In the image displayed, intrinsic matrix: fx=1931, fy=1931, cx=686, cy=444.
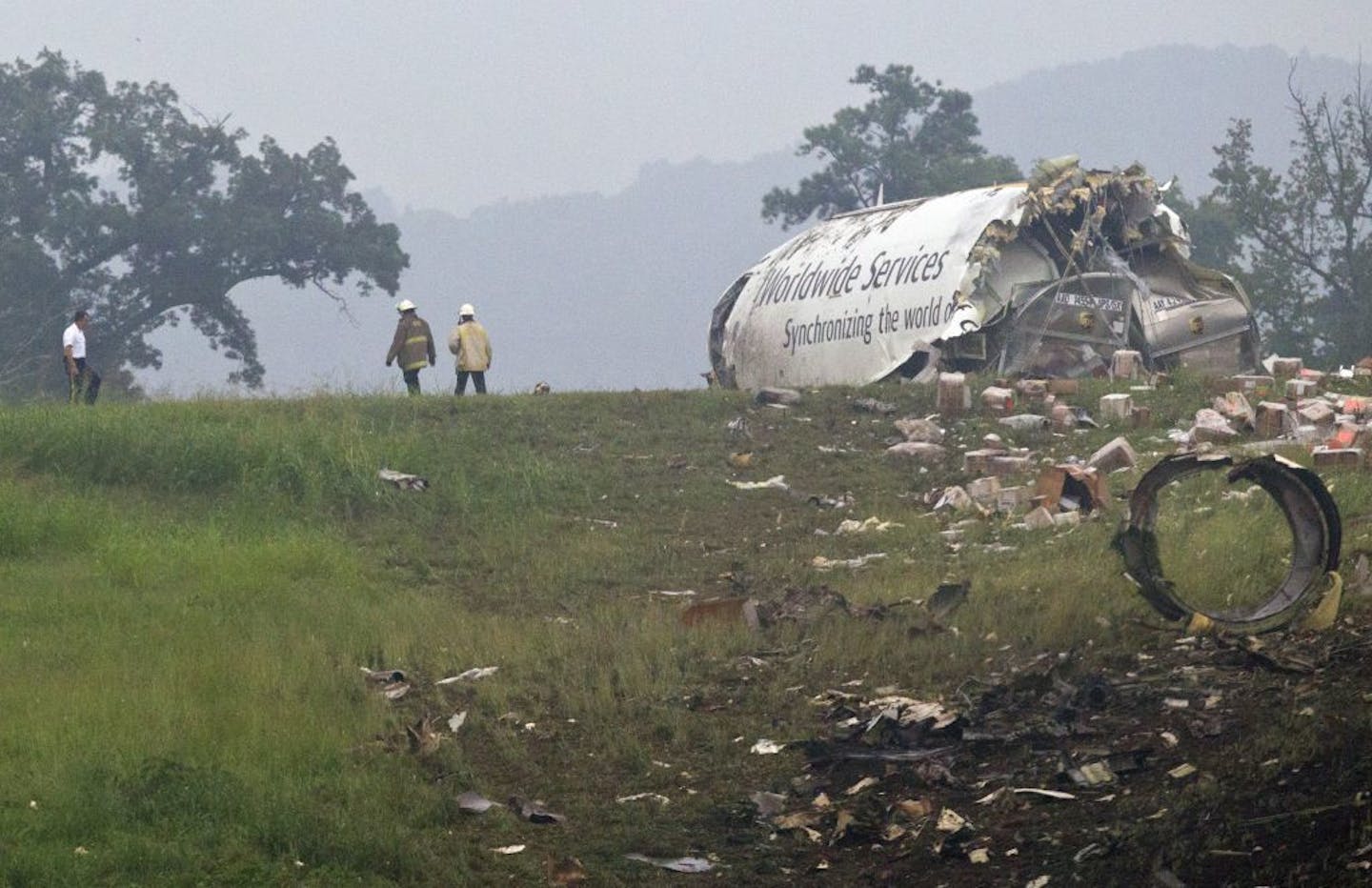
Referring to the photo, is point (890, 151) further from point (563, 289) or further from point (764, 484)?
point (563, 289)

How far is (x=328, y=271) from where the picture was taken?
39531mm

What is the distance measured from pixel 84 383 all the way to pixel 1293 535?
1422 centimetres

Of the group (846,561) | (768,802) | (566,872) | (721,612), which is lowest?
(566,872)

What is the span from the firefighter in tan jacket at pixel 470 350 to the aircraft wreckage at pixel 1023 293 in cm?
465

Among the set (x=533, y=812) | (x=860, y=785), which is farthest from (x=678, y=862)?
(x=860, y=785)

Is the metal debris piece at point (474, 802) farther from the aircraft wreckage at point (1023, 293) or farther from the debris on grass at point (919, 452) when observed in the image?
the aircraft wreckage at point (1023, 293)

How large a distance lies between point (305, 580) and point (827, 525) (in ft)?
14.3

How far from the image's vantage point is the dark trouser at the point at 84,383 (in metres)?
20.4

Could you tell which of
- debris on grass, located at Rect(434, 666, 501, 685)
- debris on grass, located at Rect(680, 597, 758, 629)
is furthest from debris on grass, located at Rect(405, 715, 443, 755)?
debris on grass, located at Rect(680, 597, 758, 629)

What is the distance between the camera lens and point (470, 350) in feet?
70.8

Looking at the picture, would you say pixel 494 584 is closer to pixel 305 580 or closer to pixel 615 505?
pixel 305 580

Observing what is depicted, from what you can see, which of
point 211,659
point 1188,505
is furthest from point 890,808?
point 1188,505

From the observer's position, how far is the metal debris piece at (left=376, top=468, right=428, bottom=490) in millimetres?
16594

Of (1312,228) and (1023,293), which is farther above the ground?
(1312,228)
